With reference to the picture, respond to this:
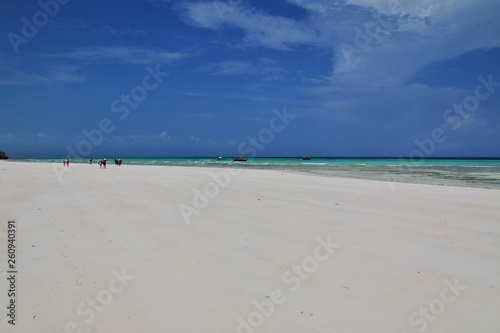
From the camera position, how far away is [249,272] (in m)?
4.72

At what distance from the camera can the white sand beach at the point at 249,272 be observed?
137 inches

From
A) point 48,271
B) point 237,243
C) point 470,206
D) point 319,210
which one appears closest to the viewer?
point 48,271

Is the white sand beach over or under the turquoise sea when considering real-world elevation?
under

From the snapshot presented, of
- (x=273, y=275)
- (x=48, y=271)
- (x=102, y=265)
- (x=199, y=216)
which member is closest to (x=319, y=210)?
(x=199, y=216)

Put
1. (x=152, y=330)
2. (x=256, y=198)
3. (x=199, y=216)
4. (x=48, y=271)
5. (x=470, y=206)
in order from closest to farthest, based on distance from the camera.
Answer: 1. (x=152, y=330)
2. (x=48, y=271)
3. (x=199, y=216)
4. (x=470, y=206)
5. (x=256, y=198)

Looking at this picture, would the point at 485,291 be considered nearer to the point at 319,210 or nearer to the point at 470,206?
the point at 319,210

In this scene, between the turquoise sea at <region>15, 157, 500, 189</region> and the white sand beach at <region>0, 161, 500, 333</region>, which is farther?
the turquoise sea at <region>15, 157, 500, 189</region>

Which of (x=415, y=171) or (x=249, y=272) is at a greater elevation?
(x=415, y=171)

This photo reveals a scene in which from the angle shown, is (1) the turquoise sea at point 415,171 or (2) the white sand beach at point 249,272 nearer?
(2) the white sand beach at point 249,272

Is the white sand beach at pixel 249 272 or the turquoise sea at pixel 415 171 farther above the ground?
the turquoise sea at pixel 415 171

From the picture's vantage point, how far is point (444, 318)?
363 centimetres

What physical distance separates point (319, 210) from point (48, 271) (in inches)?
289

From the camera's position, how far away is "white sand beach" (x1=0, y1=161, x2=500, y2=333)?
11.4ft

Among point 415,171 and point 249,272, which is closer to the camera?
point 249,272
